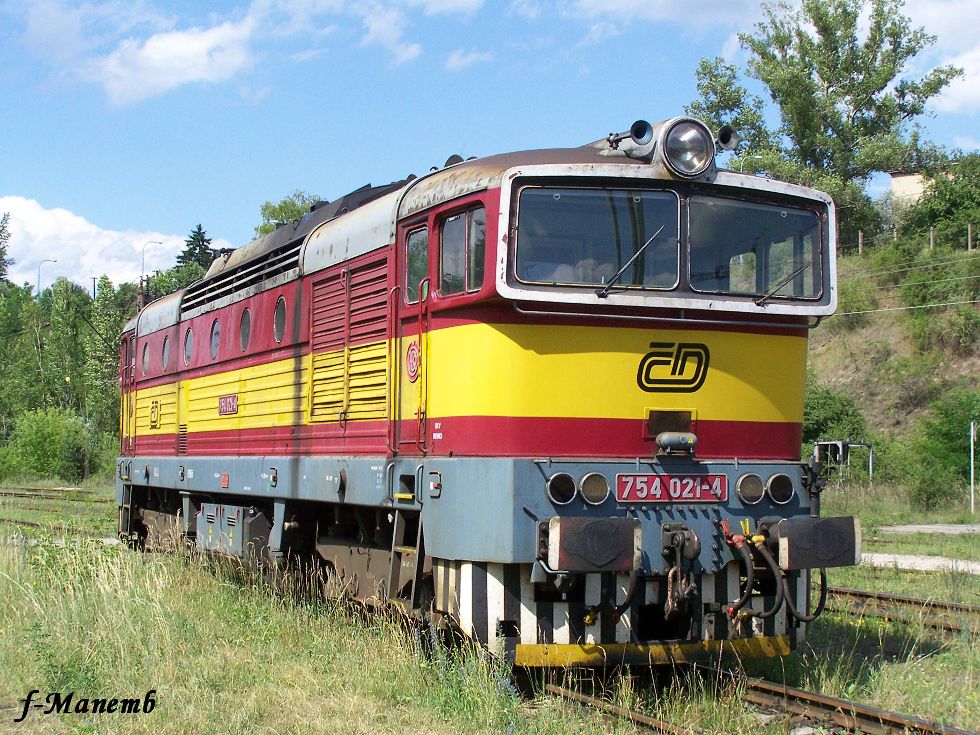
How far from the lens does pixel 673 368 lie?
7020mm

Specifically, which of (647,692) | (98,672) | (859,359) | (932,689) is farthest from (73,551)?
(859,359)

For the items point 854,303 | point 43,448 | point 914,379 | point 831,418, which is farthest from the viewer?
point 43,448

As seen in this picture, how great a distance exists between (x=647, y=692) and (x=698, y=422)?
5.73ft

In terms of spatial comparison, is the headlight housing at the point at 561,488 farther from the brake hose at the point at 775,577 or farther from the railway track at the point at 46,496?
the railway track at the point at 46,496

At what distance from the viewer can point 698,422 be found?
7082mm

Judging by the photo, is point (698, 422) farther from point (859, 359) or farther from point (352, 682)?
point (859, 359)

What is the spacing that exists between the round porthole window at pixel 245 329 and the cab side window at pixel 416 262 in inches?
146

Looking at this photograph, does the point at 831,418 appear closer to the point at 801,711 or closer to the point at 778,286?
the point at 778,286

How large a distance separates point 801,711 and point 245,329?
6.81 m

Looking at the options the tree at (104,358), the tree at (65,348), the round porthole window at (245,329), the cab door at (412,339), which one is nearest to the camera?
the cab door at (412,339)

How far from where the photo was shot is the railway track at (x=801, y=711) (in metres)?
5.93

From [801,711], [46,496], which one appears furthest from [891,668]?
[46,496]

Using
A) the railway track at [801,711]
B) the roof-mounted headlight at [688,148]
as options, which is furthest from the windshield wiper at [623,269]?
the railway track at [801,711]

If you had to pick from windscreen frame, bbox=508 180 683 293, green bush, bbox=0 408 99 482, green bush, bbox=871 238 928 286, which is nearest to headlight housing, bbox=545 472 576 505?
windscreen frame, bbox=508 180 683 293
